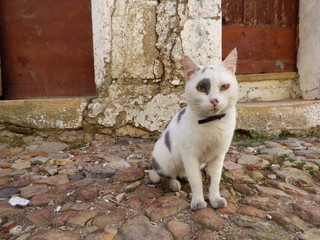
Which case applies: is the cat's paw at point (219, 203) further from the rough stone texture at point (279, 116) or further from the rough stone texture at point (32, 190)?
the rough stone texture at point (279, 116)

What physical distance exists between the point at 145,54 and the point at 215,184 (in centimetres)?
213

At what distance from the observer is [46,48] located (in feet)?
12.9

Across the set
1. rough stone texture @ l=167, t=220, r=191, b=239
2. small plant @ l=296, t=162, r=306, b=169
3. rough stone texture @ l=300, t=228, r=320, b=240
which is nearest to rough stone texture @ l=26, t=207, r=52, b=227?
rough stone texture @ l=167, t=220, r=191, b=239

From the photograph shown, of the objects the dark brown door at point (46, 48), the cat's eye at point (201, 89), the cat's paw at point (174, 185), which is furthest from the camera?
the dark brown door at point (46, 48)

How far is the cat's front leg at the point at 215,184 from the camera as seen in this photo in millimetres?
1756

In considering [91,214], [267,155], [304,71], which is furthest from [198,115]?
[304,71]

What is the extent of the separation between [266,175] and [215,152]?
0.85 meters

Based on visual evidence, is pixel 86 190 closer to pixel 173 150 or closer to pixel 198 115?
pixel 173 150

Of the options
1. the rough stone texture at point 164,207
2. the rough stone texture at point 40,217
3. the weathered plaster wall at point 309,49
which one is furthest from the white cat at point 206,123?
the weathered plaster wall at point 309,49

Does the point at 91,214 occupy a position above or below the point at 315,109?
below

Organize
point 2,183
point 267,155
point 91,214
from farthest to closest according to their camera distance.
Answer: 1. point 267,155
2. point 2,183
3. point 91,214

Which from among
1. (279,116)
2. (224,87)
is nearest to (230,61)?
(224,87)

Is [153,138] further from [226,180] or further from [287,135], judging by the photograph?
[287,135]

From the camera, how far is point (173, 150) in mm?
1969
